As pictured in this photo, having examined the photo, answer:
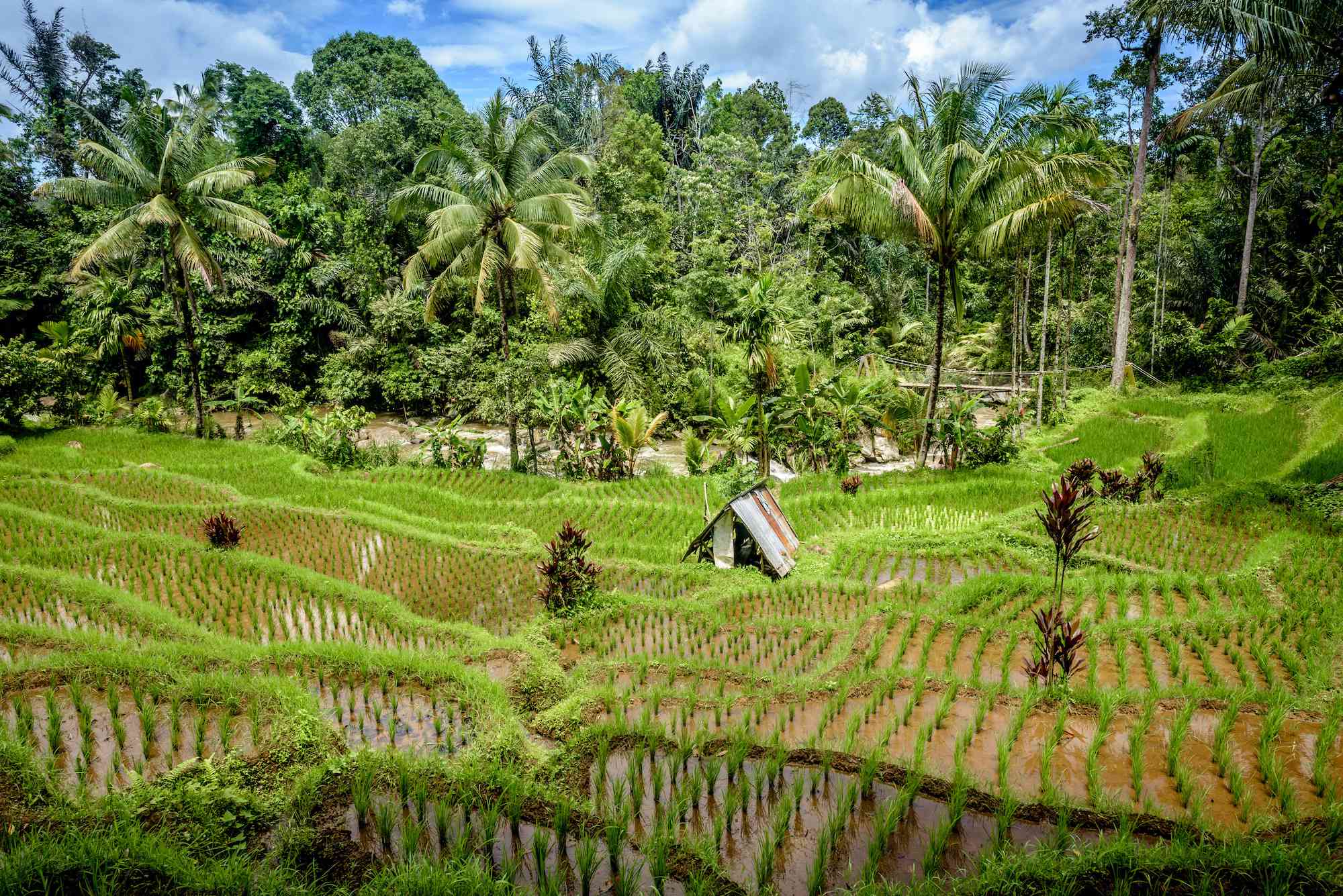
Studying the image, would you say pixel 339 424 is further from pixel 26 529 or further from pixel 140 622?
pixel 140 622

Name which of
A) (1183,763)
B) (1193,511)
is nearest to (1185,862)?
(1183,763)

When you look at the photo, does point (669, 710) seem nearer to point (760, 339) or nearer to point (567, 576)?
point (567, 576)

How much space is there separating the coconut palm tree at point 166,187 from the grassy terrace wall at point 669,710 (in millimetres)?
6886

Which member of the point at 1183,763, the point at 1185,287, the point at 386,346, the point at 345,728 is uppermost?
the point at 1185,287

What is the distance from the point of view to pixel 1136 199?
18188mm

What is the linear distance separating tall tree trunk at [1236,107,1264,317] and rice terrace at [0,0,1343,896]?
0.93 feet

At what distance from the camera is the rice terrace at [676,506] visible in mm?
3848

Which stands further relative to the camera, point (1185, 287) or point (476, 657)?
point (1185, 287)

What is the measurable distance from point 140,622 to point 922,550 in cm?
931

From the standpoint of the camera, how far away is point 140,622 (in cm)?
694

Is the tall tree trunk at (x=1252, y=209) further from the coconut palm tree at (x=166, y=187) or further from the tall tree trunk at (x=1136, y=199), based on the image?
the coconut palm tree at (x=166, y=187)

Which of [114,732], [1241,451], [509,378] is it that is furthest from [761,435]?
[114,732]

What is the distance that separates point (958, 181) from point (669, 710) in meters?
11.4

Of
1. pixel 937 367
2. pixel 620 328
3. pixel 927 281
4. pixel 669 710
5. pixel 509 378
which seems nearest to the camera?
pixel 669 710
